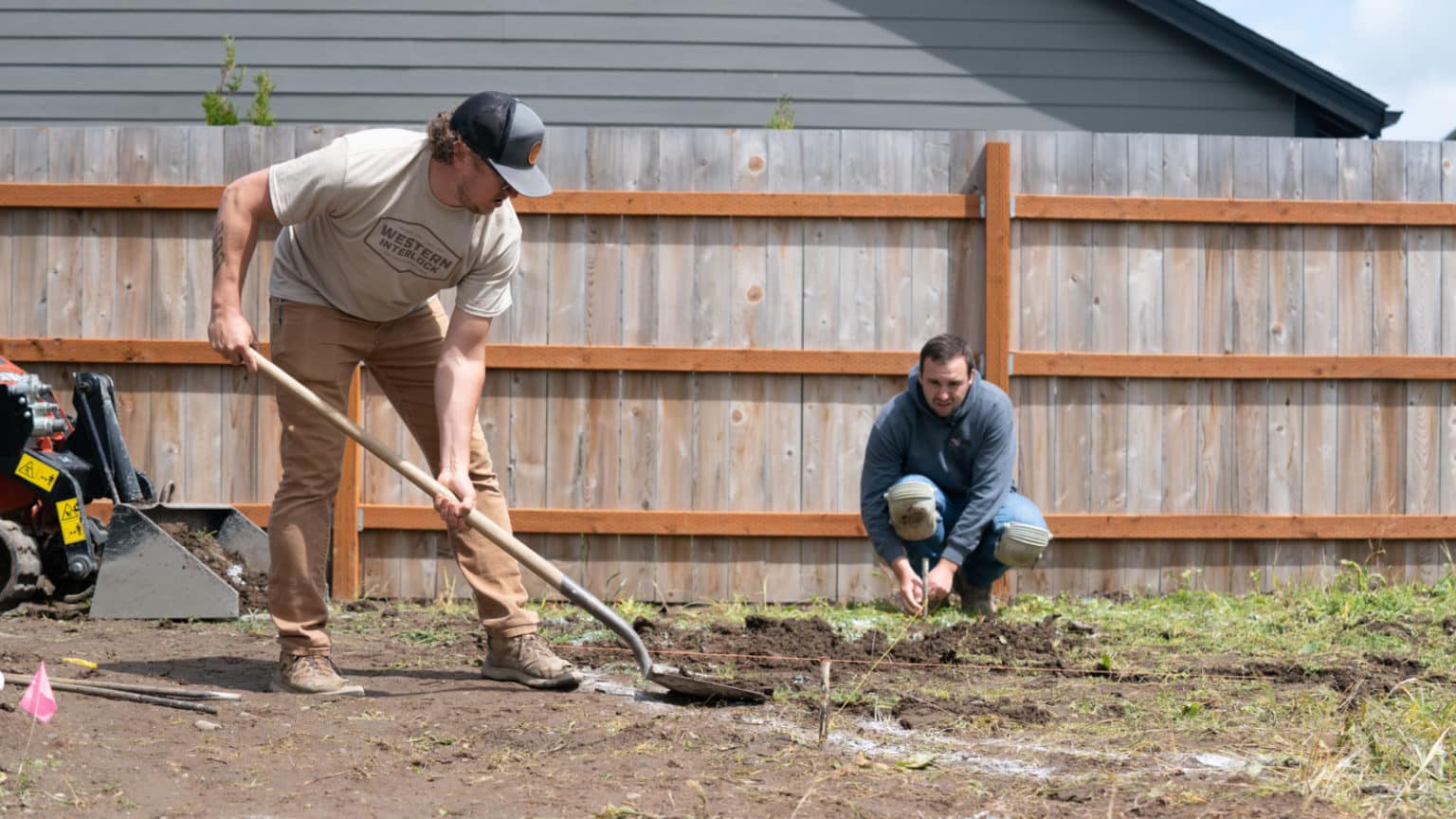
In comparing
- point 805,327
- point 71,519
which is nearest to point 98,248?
point 71,519

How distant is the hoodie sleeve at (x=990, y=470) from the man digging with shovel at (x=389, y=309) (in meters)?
1.80

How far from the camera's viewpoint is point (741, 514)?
5.88m

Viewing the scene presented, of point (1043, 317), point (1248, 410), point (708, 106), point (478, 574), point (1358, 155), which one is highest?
point (708, 106)

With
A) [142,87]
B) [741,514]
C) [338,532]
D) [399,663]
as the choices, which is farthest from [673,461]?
[142,87]

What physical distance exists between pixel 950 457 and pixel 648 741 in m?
2.48

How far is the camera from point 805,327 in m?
5.90

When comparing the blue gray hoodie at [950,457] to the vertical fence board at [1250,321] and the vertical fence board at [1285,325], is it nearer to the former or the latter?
the vertical fence board at [1250,321]

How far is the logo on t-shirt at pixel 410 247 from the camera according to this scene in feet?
11.7

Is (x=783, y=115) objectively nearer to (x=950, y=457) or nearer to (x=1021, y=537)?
(x=950, y=457)

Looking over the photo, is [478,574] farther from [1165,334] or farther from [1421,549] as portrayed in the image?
[1421,549]

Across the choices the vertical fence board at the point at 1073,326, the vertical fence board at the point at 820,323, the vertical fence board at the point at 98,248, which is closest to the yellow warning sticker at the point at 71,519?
the vertical fence board at the point at 98,248

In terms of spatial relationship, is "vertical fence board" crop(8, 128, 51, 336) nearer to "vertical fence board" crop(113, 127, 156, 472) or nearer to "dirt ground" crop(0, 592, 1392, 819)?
"vertical fence board" crop(113, 127, 156, 472)

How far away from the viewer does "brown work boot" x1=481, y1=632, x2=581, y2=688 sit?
3.78 meters

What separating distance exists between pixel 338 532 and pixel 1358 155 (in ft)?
15.4
